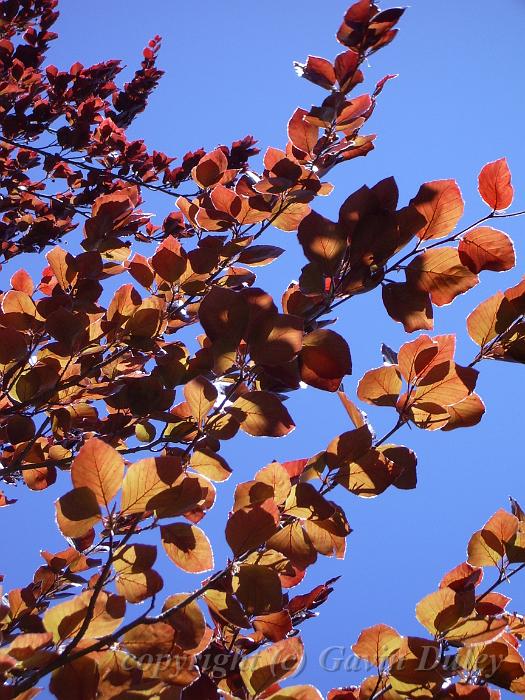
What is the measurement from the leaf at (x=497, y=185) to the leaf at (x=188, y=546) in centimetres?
62

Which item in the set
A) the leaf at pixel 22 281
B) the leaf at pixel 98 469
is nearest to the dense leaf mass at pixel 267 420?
the leaf at pixel 98 469

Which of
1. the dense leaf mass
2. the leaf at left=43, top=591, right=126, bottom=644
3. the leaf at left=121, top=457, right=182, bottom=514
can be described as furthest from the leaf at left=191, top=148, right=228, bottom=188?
the leaf at left=43, top=591, right=126, bottom=644

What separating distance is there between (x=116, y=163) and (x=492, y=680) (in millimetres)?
2585

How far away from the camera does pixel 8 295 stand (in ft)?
3.35

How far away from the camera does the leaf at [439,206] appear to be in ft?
2.44

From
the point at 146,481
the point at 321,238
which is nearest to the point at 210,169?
the point at 321,238

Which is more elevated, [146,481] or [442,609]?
[146,481]

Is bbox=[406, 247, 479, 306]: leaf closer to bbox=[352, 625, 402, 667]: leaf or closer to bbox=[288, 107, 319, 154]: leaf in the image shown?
bbox=[288, 107, 319, 154]: leaf

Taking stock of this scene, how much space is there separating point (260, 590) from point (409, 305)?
0.42 m

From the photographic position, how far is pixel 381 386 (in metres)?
0.79

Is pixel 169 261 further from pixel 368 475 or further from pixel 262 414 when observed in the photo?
pixel 368 475

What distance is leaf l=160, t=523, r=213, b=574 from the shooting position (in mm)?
723

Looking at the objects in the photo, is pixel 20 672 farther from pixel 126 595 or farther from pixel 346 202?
pixel 346 202

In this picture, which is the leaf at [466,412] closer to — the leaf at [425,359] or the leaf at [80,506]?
the leaf at [425,359]
